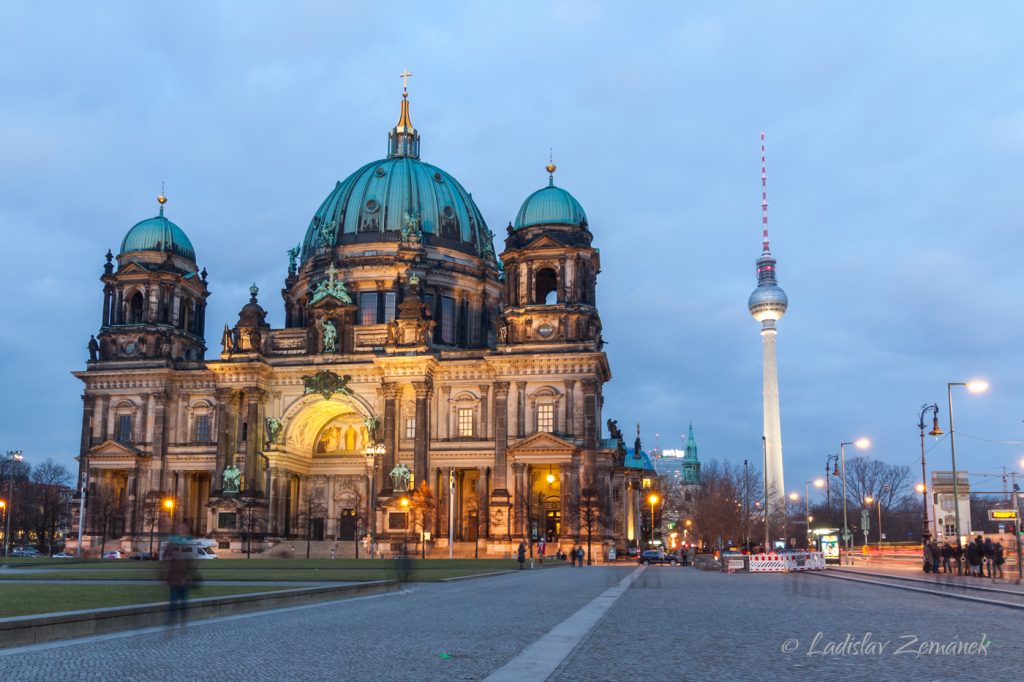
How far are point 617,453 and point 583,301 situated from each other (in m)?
18.3


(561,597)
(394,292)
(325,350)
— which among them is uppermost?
(394,292)

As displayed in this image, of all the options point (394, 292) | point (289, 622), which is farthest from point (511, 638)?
point (394, 292)

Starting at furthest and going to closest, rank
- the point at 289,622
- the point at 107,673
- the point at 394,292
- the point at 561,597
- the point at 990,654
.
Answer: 1. the point at 394,292
2. the point at 561,597
3. the point at 289,622
4. the point at 990,654
5. the point at 107,673

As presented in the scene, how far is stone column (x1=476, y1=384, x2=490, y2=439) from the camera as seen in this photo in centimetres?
7919

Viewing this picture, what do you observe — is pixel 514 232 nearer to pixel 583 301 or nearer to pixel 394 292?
pixel 583 301

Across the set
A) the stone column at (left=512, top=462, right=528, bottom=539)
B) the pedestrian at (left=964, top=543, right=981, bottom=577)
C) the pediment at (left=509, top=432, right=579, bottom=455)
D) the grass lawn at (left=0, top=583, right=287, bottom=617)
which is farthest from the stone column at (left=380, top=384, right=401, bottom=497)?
the grass lawn at (left=0, top=583, right=287, bottom=617)

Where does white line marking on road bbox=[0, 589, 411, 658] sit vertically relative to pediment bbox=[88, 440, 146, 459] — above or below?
below

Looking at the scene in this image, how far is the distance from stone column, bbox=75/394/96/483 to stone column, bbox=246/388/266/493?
1458cm

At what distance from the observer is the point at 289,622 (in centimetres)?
1914

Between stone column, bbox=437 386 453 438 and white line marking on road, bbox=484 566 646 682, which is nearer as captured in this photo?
white line marking on road, bbox=484 566 646 682

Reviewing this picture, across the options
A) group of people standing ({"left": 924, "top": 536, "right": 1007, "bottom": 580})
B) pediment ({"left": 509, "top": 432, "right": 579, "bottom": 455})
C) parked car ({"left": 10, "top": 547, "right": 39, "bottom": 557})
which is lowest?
parked car ({"left": 10, "top": 547, "right": 39, "bottom": 557})

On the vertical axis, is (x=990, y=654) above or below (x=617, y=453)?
below

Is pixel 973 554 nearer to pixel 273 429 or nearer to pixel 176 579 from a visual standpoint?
pixel 176 579

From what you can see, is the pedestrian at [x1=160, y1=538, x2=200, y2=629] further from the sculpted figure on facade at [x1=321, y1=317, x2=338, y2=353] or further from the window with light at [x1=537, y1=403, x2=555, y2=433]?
the sculpted figure on facade at [x1=321, y1=317, x2=338, y2=353]
